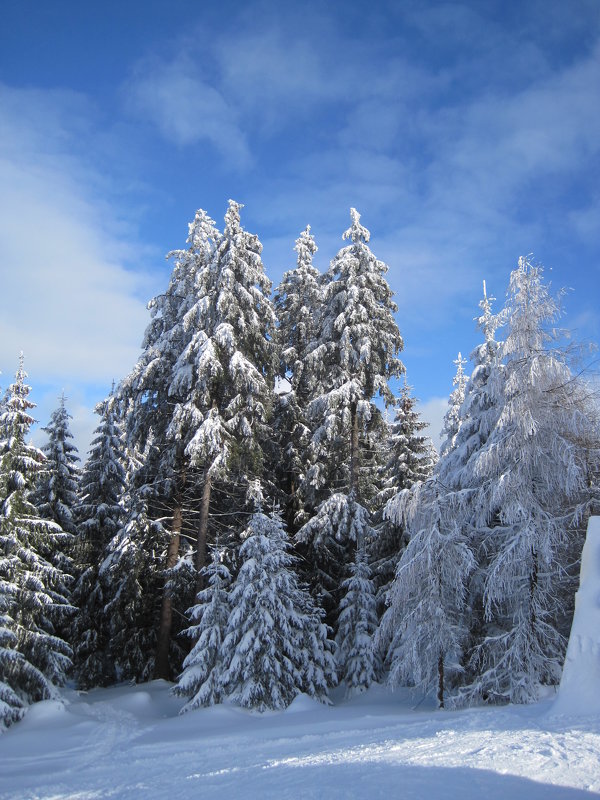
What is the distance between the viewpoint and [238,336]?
2009cm

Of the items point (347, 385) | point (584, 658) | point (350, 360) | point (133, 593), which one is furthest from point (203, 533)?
point (584, 658)

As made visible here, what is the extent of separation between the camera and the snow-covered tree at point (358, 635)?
57.9ft

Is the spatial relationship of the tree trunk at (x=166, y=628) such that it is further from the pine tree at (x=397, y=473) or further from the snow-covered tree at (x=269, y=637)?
the pine tree at (x=397, y=473)

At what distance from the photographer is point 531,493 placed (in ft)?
43.9

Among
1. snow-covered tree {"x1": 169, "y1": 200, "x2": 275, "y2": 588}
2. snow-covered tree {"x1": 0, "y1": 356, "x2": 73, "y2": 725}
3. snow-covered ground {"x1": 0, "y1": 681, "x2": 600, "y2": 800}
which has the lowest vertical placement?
snow-covered ground {"x1": 0, "y1": 681, "x2": 600, "y2": 800}

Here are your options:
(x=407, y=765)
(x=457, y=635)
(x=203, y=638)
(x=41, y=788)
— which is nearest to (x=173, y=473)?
(x=203, y=638)

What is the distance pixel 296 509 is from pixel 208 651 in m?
8.72

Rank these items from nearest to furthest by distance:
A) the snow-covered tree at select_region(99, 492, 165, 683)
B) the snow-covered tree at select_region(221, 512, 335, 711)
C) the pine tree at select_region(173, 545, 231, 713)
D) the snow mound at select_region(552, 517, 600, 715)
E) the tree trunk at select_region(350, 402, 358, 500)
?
the snow mound at select_region(552, 517, 600, 715), the snow-covered tree at select_region(221, 512, 335, 711), the pine tree at select_region(173, 545, 231, 713), the snow-covered tree at select_region(99, 492, 165, 683), the tree trunk at select_region(350, 402, 358, 500)

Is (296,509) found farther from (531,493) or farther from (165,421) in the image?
(531,493)

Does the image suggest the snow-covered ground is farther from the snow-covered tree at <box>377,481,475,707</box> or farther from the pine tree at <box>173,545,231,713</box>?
the snow-covered tree at <box>377,481,475,707</box>

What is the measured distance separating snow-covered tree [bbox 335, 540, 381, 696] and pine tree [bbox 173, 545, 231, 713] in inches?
153

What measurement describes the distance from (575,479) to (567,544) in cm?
162

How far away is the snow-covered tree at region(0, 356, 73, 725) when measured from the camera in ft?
50.9

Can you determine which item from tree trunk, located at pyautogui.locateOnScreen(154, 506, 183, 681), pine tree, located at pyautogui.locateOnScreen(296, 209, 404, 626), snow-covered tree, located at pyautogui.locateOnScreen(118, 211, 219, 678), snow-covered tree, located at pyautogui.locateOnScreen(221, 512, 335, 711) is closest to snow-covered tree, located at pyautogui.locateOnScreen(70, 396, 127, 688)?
snow-covered tree, located at pyautogui.locateOnScreen(118, 211, 219, 678)
